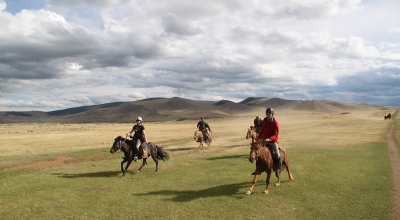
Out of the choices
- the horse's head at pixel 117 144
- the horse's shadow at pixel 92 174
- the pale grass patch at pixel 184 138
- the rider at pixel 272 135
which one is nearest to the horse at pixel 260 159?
the rider at pixel 272 135

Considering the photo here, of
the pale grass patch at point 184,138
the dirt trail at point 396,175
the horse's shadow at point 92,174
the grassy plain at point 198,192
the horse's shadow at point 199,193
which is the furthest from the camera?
the pale grass patch at point 184,138

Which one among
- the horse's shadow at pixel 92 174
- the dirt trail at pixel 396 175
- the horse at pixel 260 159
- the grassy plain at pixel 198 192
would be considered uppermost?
the horse at pixel 260 159

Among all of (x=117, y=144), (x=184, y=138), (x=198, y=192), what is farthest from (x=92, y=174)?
(x=184, y=138)

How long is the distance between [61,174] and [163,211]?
31.7 feet

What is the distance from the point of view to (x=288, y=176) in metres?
15.8

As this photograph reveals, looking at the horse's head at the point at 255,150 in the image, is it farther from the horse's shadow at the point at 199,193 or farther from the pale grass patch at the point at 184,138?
the pale grass patch at the point at 184,138

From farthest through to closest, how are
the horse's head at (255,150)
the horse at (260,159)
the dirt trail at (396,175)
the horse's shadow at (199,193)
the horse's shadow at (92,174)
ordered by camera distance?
the horse's shadow at (92,174) → the horse's shadow at (199,193) → the horse at (260,159) → the horse's head at (255,150) → the dirt trail at (396,175)

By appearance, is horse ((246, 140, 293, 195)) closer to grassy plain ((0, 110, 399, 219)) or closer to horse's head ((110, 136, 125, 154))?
grassy plain ((0, 110, 399, 219))

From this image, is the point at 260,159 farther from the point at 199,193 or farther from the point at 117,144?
the point at 117,144

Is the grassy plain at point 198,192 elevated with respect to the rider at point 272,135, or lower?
lower

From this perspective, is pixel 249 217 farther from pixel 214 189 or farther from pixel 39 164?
pixel 39 164

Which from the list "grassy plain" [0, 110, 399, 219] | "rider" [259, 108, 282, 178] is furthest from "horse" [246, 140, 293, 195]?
"grassy plain" [0, 110, 399, 219]

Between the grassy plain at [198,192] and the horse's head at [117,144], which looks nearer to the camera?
the grassy plain at [198,192]

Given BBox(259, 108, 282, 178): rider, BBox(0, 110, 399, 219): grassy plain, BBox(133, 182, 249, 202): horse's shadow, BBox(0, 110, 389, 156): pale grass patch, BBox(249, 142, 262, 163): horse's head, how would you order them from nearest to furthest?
BBox(0, 110, 399, 219): grassy plain, BBox(249, 142, 262, 163): horse's head, BBox(133, 182, 249, 202): horse's shadow, BBox(259, 108, 282, 178): rider, BBox(0, 110, 389, 156): pale grass patch
